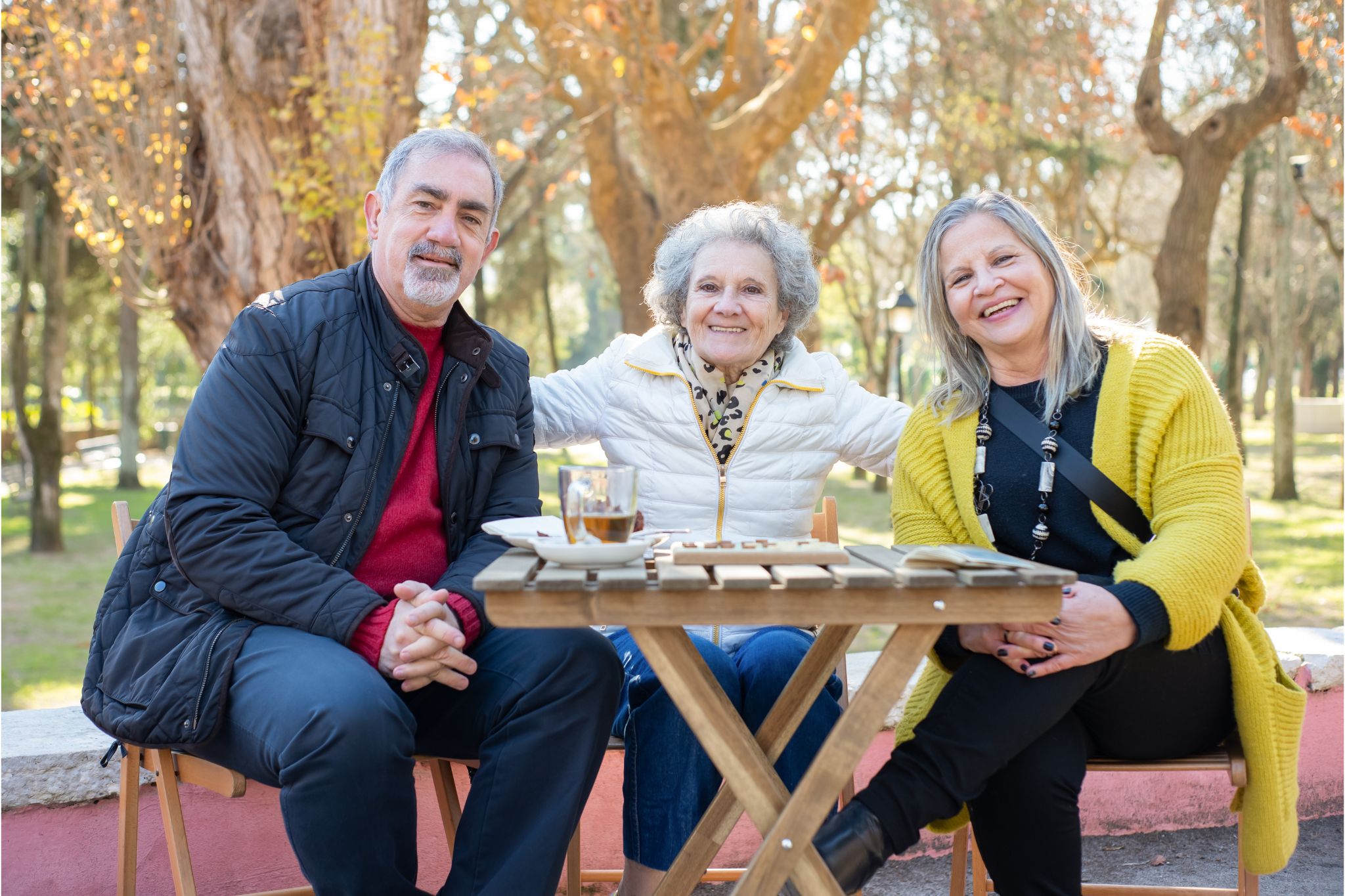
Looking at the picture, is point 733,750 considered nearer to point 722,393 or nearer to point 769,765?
point 769,765

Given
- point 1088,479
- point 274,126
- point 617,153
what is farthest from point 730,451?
point 617,153

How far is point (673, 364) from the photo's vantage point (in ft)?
10.4

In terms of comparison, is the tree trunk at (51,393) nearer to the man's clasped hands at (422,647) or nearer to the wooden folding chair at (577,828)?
the wooden folding chair at (577,828)

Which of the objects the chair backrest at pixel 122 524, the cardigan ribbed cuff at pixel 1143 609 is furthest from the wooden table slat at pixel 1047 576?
the chair backrest at pixel 122 524

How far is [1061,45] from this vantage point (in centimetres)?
1333

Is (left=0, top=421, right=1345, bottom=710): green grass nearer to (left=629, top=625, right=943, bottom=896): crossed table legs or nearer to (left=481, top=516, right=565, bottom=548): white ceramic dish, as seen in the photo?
(left=481, top=516, right=565, bottom=548): white ceramic dish

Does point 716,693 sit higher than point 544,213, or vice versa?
point 544,213

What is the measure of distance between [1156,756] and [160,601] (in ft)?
7.10

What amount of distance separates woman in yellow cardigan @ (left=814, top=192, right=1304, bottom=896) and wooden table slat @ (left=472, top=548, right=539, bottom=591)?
2.53 feet

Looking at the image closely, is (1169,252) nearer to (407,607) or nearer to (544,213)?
(407,607)

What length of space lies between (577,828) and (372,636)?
2.49 ft

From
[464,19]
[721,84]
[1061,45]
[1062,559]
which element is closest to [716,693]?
[1062,559]

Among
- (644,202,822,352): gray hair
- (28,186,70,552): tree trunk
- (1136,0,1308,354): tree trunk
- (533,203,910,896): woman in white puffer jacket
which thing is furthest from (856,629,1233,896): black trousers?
(28,186,70,552): tree trunk

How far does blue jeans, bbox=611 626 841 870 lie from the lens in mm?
2449
